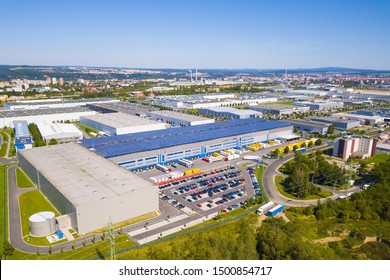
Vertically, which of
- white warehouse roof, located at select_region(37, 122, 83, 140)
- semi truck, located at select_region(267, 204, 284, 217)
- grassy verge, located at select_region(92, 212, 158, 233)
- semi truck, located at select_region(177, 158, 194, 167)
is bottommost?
grassy verge, located at select_region(92, 212, 158, 233)

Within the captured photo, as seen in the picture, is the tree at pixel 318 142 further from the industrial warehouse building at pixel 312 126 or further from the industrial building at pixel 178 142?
the industrial warehouse building at pixel 312 126

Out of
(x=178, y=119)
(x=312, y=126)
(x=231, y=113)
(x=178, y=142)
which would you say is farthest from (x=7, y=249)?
(x=231, y=113)

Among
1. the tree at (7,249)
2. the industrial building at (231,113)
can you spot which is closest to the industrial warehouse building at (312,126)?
the industrial building at (231,113)

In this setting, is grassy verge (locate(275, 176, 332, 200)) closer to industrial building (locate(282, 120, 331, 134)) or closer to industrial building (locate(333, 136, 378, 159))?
industrial building (locate(333, 136, 378, 159))

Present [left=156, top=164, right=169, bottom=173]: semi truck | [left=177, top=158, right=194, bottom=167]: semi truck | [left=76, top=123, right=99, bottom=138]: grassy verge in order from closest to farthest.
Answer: [left=156, top=164, right=169, bottom=173]: semi truck
[left=177, top=158, right=194, bottom=167]: semi truck
[left=76, top=123, right=99, bottom=138]: grassy verge

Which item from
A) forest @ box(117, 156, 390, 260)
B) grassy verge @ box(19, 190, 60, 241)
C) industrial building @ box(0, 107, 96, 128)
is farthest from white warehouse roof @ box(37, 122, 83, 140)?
forest @ box(117, 156, 390, 260)

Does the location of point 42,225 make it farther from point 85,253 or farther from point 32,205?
point 32,205
